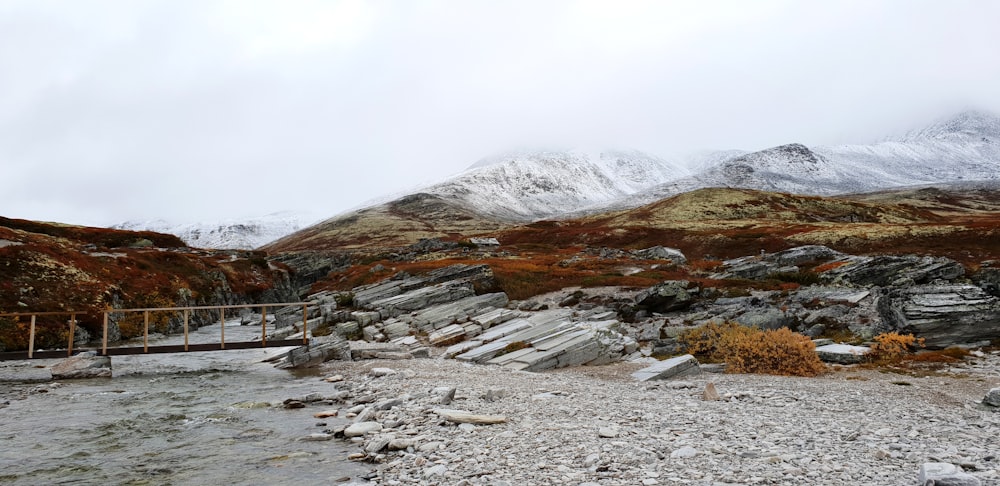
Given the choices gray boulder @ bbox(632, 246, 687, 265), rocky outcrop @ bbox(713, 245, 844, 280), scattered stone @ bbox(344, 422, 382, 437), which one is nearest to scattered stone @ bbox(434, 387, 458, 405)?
scattered stone @ bbox(344, 422, 382, 437)

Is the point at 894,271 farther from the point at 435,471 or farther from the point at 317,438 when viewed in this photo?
the point at 317,438

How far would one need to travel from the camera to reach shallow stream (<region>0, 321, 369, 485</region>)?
13633 mm

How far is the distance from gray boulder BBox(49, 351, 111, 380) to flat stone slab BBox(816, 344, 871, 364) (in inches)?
1464

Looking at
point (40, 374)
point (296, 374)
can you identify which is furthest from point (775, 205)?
point (40, 374)

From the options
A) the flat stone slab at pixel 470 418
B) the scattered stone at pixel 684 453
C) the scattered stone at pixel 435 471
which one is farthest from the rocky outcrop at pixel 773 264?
the scattered stone at pixel 435 471

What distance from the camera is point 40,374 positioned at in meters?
29.5

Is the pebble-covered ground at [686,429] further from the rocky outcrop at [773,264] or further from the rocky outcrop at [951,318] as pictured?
the rocky outcrop at [773,264]

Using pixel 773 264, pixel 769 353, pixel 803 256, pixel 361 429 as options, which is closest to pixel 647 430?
pixel 361 429

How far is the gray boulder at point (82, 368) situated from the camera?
28552mm

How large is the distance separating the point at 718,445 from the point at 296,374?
82.4ft

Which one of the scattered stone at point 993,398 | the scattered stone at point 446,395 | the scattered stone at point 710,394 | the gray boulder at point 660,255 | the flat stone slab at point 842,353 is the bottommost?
the scattered stone at point 993,398

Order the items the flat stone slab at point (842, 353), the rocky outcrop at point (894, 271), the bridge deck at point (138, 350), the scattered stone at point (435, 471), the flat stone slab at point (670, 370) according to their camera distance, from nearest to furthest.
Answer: the scattered stone at point (435, 471) < the flat stone slab at point (670, 370) < the flat stone slab at point (842, 353) < the bridge deck at point (138, 350) < the rocky outcrop at point (894, 271)

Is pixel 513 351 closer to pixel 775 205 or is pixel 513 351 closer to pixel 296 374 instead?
pixel 296 374

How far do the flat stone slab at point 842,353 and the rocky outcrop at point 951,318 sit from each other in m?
2.84
